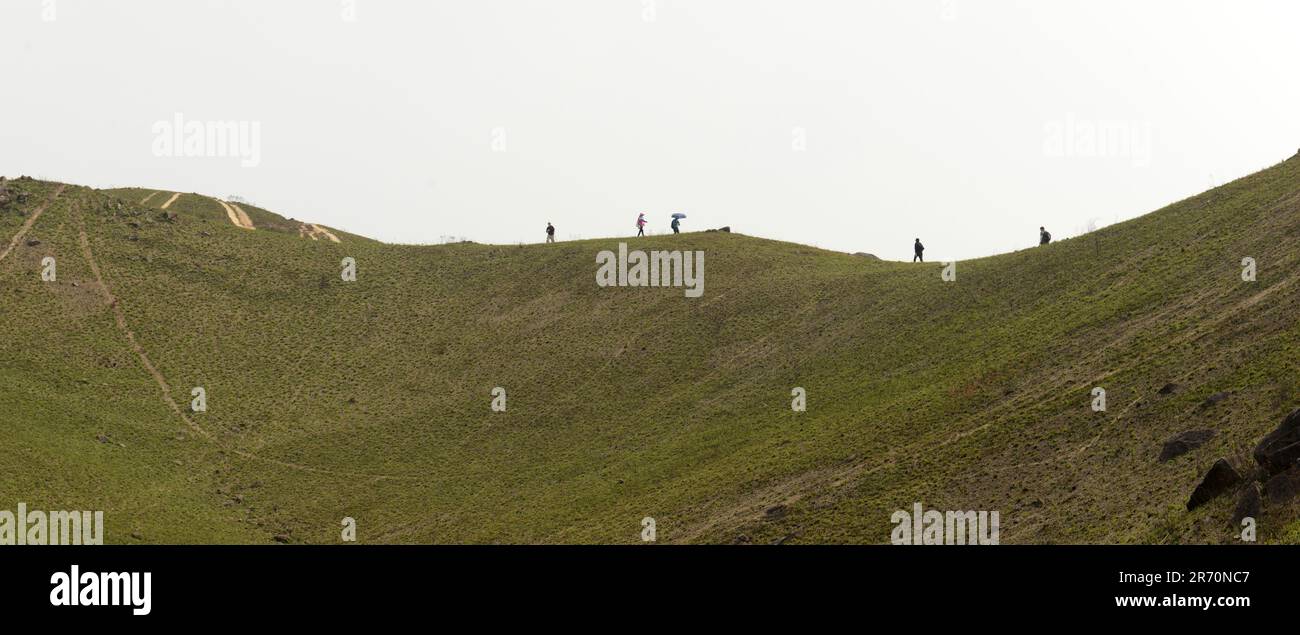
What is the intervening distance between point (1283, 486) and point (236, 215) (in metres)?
89.9

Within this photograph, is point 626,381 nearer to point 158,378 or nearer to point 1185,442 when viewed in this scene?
point 158,378

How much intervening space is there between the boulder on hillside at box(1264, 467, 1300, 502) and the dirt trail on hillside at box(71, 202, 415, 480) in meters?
42.5

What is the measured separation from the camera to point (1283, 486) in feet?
86.2

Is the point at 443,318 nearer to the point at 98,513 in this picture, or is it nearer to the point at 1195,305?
the point at 98,513

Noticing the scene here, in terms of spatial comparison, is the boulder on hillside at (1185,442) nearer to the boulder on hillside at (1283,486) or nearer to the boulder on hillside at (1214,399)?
the boulder on hillside at (1214,399)

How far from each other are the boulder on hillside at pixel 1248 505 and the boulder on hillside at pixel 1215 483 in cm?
142

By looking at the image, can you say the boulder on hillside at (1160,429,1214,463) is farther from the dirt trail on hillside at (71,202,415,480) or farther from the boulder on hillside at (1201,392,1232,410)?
the dirt trail on hillside at (71,202,415,480)

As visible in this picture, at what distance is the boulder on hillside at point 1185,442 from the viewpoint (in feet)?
111

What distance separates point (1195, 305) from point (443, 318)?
48.0m

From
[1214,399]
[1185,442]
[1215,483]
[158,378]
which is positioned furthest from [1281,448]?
[158,378]

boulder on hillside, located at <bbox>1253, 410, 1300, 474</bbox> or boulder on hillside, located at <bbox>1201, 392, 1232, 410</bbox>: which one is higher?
boulder on hillside, located at <bbox>1201, 392, 1232, 410</bbox>

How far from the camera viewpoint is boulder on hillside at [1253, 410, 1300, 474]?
88.6 ft

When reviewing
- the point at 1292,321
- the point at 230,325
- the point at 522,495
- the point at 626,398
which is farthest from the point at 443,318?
the point at 1292,321

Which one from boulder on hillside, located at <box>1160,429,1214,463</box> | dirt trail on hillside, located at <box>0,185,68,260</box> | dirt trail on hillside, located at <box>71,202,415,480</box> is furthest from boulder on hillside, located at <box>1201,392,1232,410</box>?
dirt trail on hillside, located at <box>0,185,68,260</box>
